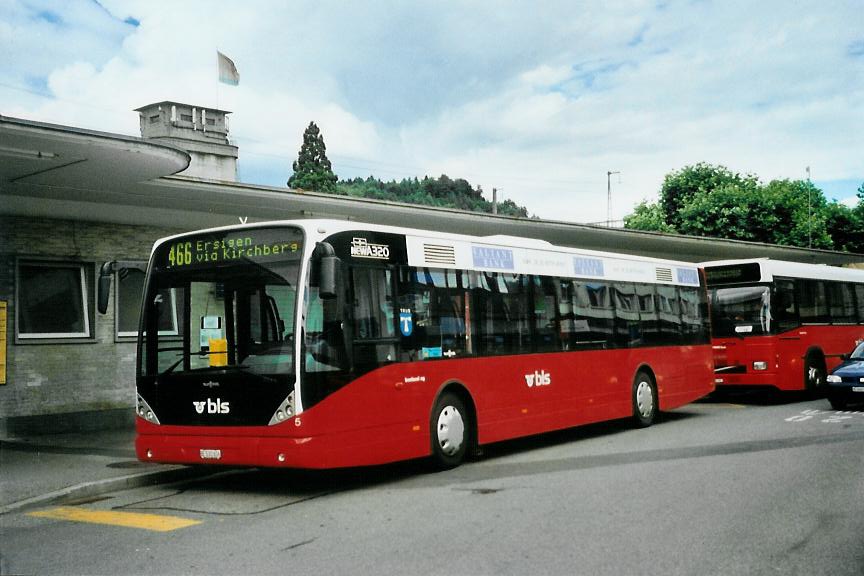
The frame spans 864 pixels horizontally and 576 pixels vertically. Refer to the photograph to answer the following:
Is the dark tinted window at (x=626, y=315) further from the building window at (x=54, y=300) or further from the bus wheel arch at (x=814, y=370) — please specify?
the building window at (x=54, y=300)

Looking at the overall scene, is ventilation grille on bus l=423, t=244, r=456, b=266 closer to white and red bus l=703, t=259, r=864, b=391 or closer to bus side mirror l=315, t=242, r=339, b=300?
bus side mirror l=315, t=242, r=339, b=300

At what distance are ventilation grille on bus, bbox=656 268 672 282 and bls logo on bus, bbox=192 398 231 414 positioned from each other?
373 inches

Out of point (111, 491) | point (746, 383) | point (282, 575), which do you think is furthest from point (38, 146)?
point (746, 383)

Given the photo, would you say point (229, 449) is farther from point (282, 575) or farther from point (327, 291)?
point (282, 575)

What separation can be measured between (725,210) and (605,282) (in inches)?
1785

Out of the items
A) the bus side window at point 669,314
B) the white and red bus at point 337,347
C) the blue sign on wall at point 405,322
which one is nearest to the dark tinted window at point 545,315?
the white and red bus at point 337,347

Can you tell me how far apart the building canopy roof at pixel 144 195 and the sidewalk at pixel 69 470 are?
3807 millimetres

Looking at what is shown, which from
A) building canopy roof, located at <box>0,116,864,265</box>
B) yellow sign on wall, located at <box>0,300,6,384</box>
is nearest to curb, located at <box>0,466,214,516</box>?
building canopy roof, located at <box>0,116,864,265</box>

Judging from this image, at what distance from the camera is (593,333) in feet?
48.2

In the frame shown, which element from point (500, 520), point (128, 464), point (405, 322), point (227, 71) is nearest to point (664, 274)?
point (405, 322)

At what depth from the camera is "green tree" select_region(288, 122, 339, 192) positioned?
8875 centimetres

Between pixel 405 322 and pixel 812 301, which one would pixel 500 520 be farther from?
pixel 812 301

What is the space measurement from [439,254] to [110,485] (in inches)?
185

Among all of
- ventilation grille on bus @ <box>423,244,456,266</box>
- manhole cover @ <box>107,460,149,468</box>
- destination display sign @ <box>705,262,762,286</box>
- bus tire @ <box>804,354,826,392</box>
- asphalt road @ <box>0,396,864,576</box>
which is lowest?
asphalt road @ <box>0,396,864,576</box>
